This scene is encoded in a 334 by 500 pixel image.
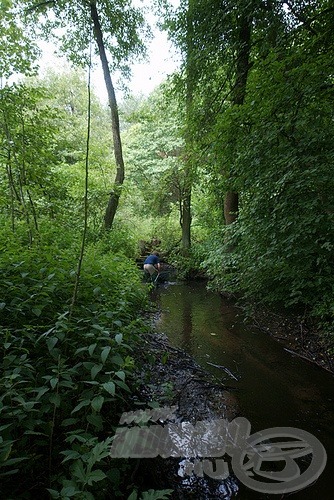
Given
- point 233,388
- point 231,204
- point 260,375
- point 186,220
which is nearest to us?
point 233,388

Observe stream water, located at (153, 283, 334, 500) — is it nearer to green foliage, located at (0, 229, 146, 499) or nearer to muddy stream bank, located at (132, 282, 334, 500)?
muddy stream bank, located at (132, 282, 334, 500)

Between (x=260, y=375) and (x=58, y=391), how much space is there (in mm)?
2938

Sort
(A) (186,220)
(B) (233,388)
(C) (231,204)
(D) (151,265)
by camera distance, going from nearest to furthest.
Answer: (B) (233,388), (C) (231,204), (D) (151,265), (A) (186,220)

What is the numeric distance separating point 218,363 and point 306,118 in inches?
155

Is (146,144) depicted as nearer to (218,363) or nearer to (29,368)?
(218,363)

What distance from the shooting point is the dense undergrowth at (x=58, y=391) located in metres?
1.36

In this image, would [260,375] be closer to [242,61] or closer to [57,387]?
[57,387]

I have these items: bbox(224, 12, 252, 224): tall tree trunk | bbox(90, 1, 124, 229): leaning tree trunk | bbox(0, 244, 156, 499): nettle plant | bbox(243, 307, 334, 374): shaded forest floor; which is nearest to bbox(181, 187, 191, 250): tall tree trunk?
bbox(90, 1, 124, 229): leaning tree trunk

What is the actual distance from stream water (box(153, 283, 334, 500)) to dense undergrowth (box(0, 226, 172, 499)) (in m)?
1.27

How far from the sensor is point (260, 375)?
3.61 m

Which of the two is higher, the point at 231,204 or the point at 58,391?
the point at 231,204

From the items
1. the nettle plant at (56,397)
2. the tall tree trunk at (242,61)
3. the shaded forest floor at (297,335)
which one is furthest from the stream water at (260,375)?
the tall tree trunk at (242,61)

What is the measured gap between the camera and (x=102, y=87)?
9109mm

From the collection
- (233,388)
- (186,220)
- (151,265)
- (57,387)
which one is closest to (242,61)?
(151,265)
